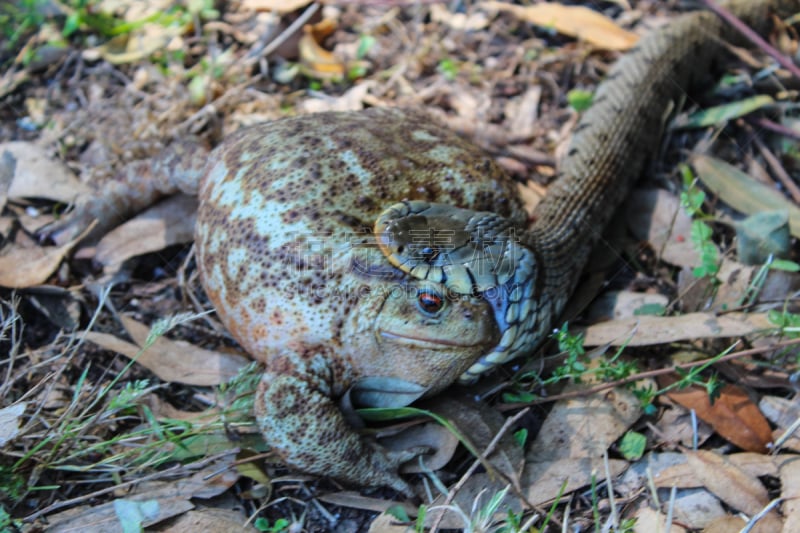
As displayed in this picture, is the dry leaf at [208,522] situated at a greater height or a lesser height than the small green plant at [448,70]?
lesser

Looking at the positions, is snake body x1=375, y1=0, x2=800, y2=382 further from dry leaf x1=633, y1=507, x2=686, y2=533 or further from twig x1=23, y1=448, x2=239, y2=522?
twig x1=23, y1=448, x2=239, y2=522

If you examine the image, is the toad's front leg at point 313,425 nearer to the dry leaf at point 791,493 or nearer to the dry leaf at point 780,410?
the dry leaf at point 791,493

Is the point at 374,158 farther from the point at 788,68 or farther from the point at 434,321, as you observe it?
the point at 788,68

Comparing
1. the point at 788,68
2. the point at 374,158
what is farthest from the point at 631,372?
the point at 788,68

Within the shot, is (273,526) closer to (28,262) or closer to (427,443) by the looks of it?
(427,443)

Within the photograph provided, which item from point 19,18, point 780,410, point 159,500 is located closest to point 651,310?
point 780,410

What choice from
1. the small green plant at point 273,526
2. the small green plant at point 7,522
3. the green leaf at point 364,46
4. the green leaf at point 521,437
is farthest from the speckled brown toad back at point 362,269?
the green leaf at point 364,46
